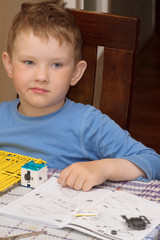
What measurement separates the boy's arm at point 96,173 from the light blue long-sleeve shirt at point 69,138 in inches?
5.2

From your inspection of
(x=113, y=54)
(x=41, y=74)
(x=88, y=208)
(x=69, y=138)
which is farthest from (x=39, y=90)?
(x=88, y=208)

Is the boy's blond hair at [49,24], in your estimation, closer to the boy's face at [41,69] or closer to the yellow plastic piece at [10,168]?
the boy's face at [41,69]

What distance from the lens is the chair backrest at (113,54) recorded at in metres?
1.55

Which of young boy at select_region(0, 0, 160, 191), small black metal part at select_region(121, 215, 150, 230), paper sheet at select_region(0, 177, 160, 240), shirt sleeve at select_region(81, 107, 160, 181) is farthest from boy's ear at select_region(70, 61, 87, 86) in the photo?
small black metal part at select_region(121, 215, 150, 230)

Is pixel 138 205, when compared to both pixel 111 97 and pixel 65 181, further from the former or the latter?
pixel 111 97

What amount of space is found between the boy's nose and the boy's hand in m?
0.27

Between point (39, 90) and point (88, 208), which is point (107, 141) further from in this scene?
point (88, 208)

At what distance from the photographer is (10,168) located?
1.26m

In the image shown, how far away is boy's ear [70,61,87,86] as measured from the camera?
156cm

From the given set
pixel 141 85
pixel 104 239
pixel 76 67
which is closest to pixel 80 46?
pixel 76 67

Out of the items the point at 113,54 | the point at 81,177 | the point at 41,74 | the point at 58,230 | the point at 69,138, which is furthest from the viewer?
the point at 113,54

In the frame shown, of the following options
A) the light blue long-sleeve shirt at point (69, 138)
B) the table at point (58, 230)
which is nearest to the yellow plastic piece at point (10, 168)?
the table at point (58, 230)

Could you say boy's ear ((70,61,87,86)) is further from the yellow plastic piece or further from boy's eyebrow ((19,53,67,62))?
the yellow plastic piece

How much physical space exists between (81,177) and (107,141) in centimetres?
28
